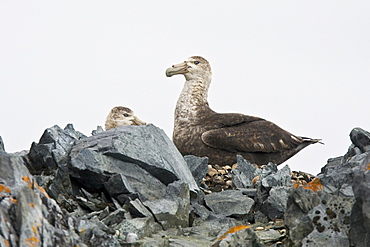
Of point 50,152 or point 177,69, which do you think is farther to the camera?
point 177,69

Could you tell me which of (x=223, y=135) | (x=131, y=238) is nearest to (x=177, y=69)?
(x=223, y=135)

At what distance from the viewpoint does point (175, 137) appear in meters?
14.4

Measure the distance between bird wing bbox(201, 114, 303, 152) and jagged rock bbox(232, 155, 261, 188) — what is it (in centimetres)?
363

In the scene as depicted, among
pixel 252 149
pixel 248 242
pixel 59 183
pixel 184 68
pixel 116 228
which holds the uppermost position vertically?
pixel 184 68

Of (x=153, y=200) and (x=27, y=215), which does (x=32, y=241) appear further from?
(x=153, y=200)

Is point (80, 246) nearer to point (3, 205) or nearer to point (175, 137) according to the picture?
point (3, 205)

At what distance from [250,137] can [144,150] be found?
631 centimetres

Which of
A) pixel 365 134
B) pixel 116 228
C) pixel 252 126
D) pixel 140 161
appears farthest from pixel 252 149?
pixel 116 228

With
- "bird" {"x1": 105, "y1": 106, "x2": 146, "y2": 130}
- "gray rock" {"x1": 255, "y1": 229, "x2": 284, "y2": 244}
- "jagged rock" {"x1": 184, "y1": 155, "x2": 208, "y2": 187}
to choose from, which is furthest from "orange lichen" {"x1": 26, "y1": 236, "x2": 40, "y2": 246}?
"bird" {"x1": 105, "y1": 106, "x2": 146, "y2": 130}

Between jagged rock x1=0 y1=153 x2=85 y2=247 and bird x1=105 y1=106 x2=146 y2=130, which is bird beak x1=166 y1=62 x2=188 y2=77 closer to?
bird x1=105 y1=106 x2=146 y2=130

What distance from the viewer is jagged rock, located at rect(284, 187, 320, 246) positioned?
19.7 ft

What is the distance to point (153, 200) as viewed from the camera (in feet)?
24.8

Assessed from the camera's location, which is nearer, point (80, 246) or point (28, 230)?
point (28, 230)

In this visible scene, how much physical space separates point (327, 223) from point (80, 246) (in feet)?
7.06
